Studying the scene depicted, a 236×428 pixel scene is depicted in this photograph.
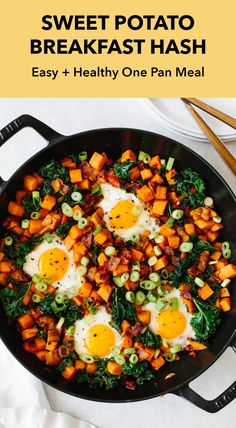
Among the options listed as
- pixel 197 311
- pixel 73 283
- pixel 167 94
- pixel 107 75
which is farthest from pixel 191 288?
pixel 107 75

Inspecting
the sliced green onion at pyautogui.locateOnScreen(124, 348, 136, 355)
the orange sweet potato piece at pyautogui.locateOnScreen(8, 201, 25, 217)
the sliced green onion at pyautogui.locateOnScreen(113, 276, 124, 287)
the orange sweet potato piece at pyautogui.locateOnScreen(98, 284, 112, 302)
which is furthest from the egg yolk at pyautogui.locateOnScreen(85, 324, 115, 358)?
the orange sweet potato piece at pyautogui.locateOnScreen(8, 201, 25, 217)

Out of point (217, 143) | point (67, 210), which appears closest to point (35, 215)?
point (67, 210)

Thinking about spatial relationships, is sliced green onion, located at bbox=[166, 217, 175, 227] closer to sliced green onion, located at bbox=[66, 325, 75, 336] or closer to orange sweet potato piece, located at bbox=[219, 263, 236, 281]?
orange sweet potato piece, located at bbox=[219, 263, 236, 281]

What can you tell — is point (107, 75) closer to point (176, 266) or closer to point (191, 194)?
point (191, 194)

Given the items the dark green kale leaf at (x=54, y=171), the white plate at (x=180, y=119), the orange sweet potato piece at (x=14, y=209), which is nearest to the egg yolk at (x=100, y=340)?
the orange sweet potato piece at (x=14, y=209)

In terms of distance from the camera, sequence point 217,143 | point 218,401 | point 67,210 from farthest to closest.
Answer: point 67,210 → point 217,143 → point 218,401

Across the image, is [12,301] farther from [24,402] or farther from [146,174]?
[146,174]
